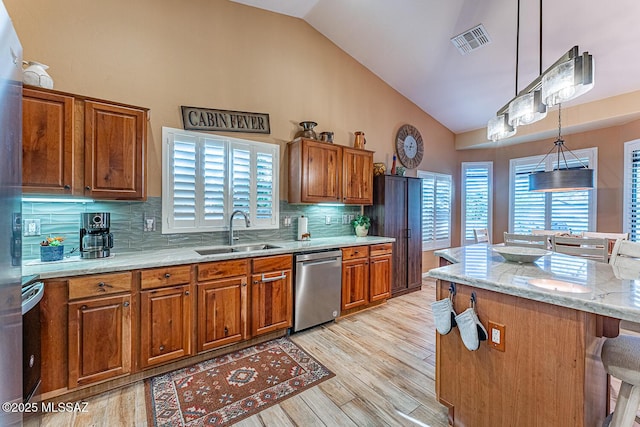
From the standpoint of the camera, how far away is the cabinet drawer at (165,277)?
6.96 ft

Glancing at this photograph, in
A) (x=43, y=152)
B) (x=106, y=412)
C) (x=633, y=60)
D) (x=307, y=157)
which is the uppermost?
(x=633, y=60)

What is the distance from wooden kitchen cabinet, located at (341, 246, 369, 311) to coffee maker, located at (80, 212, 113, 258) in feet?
7.91

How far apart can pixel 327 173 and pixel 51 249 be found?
110 inches

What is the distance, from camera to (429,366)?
236 cm

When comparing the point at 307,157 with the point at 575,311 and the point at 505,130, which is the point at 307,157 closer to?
the point at 505,130

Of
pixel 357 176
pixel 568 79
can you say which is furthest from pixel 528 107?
pixel 357 176

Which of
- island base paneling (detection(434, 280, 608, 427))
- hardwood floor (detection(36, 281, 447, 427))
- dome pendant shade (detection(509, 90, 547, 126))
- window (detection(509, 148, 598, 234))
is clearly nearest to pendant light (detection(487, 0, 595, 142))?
dome pendant shade (detection(509, 90, 547, 126))

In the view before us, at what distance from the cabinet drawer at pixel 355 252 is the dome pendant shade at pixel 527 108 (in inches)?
83.3

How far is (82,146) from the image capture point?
2.09 m

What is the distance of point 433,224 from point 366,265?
2.43 metres

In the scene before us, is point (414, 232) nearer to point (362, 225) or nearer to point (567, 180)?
point (362, 225)

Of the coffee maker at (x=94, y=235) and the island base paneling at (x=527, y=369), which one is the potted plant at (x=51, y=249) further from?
the island base paneling at (x=527, y=369)

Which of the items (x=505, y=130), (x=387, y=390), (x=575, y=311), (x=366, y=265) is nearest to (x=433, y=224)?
(x=366, y=265)

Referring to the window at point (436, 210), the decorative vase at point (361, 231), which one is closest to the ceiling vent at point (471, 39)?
the window at point (436, 210)
